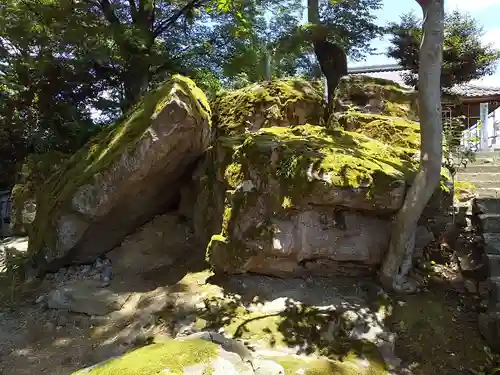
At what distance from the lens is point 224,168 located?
5578 mm

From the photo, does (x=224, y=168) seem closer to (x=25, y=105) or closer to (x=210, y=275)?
(x=210, y=275)

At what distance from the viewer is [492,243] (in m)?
4.70

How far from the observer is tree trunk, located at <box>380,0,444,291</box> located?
12.7 feet

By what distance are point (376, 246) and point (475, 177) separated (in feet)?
11.4

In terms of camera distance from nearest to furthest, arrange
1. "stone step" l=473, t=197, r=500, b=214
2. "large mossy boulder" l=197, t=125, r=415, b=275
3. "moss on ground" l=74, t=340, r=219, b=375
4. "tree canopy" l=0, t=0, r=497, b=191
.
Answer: "moss on ground" l=74, t=340, r=219, b=375
"large mossy boulder" l=197, t=125, r=415, b=275
"stone step" l=473, t=197, r=500, b=214
"tree canopy" l=0, t=0, r=497, b=191

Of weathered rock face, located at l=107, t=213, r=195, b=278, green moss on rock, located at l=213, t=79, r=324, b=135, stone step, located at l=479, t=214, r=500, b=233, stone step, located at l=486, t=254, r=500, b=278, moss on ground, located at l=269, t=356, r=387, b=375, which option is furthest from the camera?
green moss on rock, located at l=213, t=79, r=324, b=135

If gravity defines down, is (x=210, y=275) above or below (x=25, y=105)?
below

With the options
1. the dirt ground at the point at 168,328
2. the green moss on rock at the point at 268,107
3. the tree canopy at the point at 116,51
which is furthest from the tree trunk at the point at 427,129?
→ the tree canopy at the point at 116,51

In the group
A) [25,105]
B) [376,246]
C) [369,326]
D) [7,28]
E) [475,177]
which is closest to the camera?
[369,326]

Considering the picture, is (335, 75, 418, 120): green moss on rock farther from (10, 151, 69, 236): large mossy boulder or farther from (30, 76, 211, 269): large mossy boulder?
(10, 151, 69, 236): large mossy boulder

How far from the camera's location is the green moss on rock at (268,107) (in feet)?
24.4

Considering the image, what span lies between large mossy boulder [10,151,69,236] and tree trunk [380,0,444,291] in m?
7.36

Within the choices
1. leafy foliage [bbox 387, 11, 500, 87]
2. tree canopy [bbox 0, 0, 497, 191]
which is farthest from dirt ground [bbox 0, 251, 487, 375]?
leafy foliage [bbox 387, 11, 500, 87]

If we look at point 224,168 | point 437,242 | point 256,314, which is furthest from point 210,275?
point 437,242
